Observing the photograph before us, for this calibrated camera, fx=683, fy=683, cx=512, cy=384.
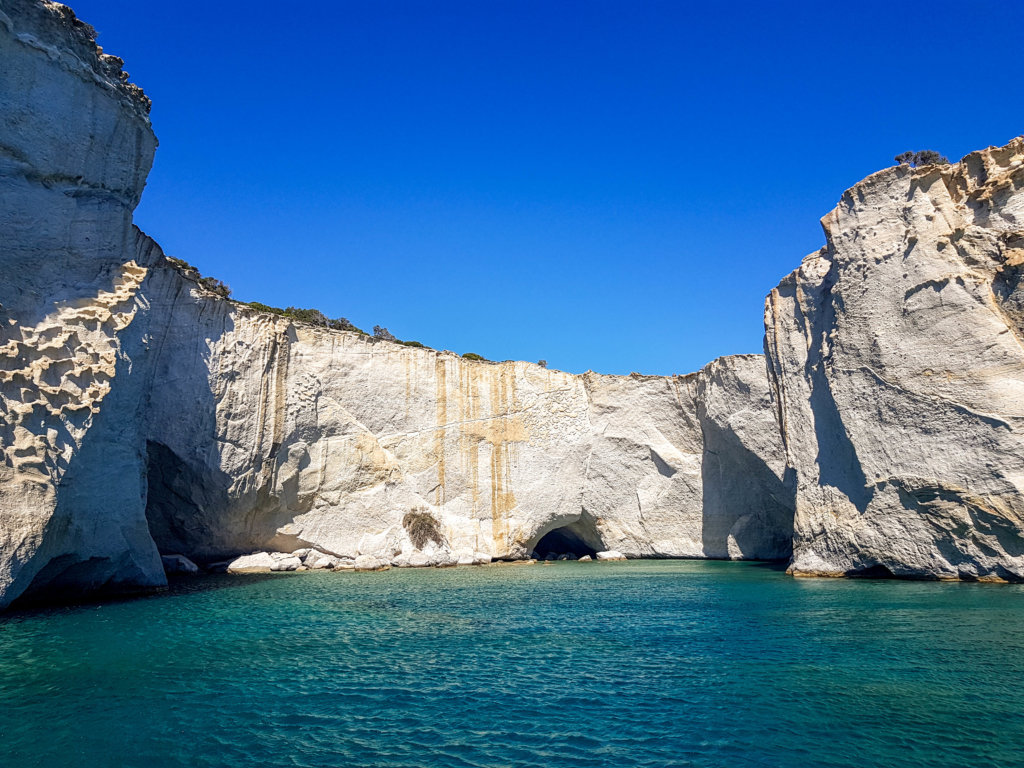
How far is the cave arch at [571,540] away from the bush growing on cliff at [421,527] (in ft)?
17.7

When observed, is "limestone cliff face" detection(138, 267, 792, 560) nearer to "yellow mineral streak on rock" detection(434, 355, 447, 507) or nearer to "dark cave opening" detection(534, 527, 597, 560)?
"yellow mineral streak on rock" detection(434, 355, 447, 507)

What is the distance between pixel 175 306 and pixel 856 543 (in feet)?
78.5

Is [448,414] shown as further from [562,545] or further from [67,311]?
[67,311]

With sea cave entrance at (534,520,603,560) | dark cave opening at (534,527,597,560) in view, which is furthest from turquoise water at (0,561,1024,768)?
dark cave opening at (534,527,597,560)

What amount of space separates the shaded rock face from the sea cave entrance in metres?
0.26

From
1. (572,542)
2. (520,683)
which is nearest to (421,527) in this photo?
(572,542)

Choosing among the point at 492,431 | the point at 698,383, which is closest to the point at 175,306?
the point at 492,431

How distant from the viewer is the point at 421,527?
95.1 ft

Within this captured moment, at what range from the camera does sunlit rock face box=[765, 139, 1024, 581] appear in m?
18.8

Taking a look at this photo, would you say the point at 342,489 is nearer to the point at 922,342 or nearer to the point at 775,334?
the point at 775,334

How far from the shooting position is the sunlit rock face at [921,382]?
1881cm

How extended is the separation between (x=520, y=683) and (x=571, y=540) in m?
27.6

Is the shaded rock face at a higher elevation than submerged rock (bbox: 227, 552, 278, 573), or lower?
higher

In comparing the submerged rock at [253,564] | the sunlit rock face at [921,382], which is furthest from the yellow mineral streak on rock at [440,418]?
the sunlit rock face at [921,382]
